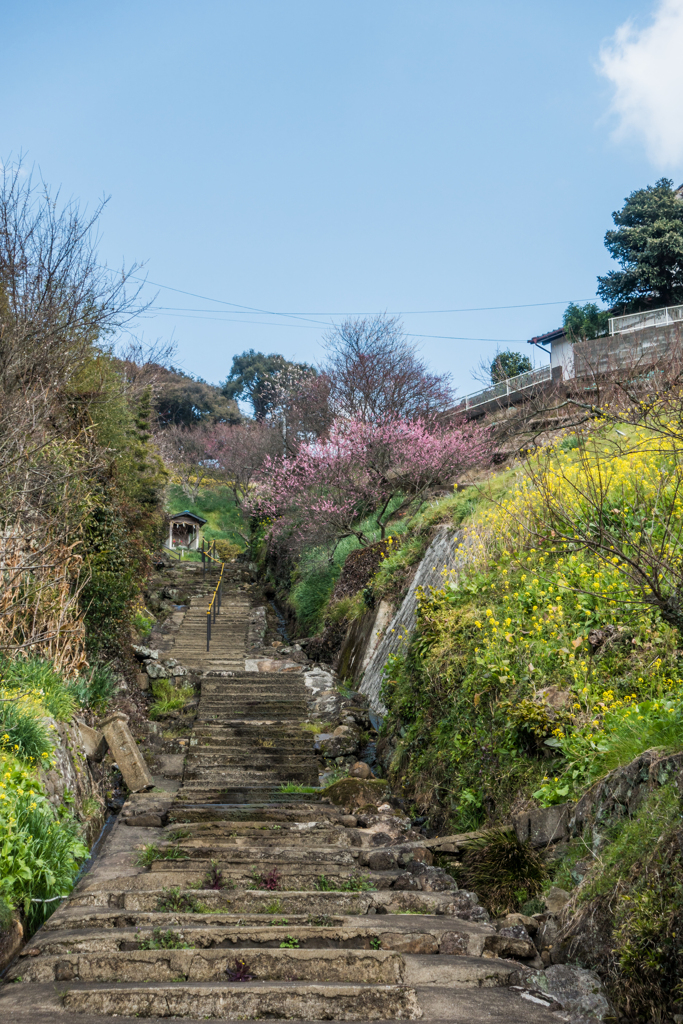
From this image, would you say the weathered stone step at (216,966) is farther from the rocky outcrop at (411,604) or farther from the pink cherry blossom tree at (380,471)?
the pink cherry blossom tree at (380,471)

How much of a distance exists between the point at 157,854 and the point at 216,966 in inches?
114

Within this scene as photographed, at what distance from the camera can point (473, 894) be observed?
5453 millimetres

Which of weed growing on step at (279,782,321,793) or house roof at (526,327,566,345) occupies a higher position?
house roof at (526,327,566,345)

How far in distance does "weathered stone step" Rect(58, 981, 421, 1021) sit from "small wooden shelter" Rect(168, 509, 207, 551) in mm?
27259

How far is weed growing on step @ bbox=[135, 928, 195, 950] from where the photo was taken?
13.7ft

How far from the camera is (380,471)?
700 inches


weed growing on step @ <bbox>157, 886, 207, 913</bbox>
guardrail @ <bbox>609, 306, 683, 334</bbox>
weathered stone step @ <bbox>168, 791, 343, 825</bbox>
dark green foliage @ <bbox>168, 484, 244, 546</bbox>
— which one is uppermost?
guardrail @ <bbox>609, 306, 683, 334</bbox>

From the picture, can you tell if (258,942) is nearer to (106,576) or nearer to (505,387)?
(106,576)

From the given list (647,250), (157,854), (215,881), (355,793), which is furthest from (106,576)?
(647,250)

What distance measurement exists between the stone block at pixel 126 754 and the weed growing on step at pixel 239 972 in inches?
245

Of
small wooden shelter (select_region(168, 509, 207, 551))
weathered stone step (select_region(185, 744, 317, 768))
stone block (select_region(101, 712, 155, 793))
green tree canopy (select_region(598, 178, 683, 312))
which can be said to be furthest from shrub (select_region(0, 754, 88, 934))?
green tree canopy (select_region(598, 178, 683, 312))

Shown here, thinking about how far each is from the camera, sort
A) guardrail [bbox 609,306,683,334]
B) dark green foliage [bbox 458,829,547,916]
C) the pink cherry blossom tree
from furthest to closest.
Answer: guardrail [bbox 609,306,683,334] → the pink cherry blossom tree → dark green foliage [bbox 458,829,547,916]

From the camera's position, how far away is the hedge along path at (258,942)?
346cm

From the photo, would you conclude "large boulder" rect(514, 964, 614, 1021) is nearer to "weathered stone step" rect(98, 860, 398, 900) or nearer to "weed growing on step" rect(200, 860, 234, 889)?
"weathered stone step" rect(98, 860, 398, 900)
